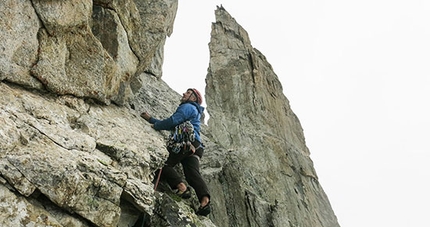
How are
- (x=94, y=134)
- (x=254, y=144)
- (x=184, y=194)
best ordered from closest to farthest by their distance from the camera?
(x=94, y=134) → (x=184, y=194) → (x=254, y=144)

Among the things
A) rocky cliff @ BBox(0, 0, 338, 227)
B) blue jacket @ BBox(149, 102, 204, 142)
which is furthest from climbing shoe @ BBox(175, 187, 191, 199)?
blue jacket @ BBox(149, 102, 204, 142)

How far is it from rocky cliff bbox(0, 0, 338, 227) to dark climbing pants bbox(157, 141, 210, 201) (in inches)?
16.8

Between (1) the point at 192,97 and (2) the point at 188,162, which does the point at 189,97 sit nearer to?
(1) the point at 192,97

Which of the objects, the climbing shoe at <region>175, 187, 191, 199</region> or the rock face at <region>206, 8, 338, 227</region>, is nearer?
the climbing shoe at <region>175, 187, 191, 199</region>

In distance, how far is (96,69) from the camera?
35.8 ft

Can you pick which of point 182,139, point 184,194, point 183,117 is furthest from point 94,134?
point 184,194

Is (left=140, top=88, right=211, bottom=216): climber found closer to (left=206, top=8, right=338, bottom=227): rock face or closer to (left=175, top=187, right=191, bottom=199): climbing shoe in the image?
(left=175, top=187, right=191, bottom=199): climbing shoe

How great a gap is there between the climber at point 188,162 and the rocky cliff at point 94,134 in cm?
40

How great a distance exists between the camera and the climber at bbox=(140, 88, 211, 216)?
10914mm

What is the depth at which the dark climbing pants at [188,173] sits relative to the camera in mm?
10961

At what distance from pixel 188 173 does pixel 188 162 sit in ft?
1.21

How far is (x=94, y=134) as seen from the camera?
970 centimetres

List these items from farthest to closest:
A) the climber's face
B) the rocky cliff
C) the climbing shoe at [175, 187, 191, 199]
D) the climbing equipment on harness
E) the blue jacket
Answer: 1. the climber's face
2. the blue jacket
3. the climbing equipment on harness
4. the climbing shoe at [175, 187, 191, 199]
5. the rocky cliff

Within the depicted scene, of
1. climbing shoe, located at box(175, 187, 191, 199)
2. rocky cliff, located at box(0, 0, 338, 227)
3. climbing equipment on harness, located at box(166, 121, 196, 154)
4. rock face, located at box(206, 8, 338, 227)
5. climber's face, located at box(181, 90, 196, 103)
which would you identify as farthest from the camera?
rock face, located at box(206, 8, 338, 227)
